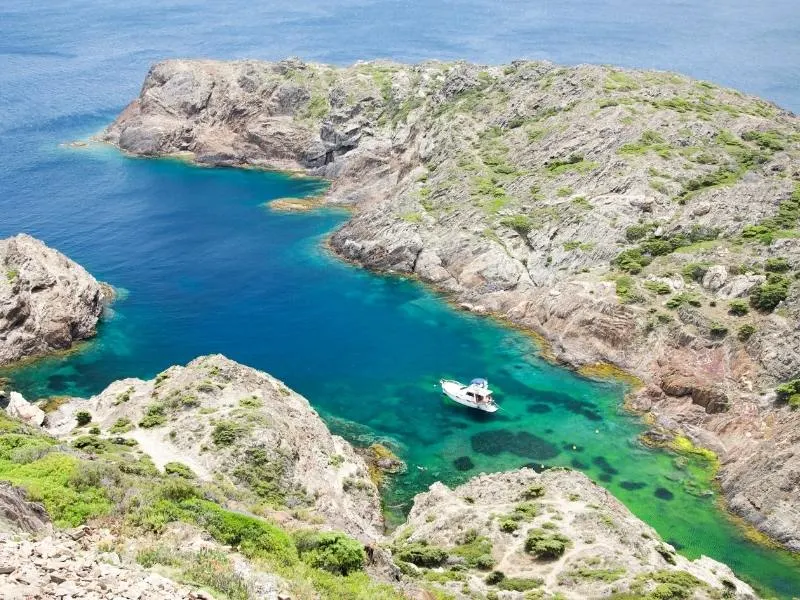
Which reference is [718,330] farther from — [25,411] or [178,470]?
[25,411]

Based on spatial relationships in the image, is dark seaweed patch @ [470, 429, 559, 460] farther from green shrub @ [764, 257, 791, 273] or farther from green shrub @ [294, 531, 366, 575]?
green shrub @ [764, 257, 791, 273]

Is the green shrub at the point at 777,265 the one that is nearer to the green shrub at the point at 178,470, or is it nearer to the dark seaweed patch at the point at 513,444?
the dark seaweed patch at the point at 513,444

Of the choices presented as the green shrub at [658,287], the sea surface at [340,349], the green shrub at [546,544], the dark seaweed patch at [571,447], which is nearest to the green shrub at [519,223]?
the sea surface at [340,349]

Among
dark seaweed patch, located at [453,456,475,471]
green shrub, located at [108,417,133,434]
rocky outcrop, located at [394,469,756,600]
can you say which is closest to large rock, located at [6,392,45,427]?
green shrub, located at [108,417,133,434]

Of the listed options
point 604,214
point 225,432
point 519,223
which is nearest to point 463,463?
point 225,432

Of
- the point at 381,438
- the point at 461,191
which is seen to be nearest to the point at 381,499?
the point at 381,438
